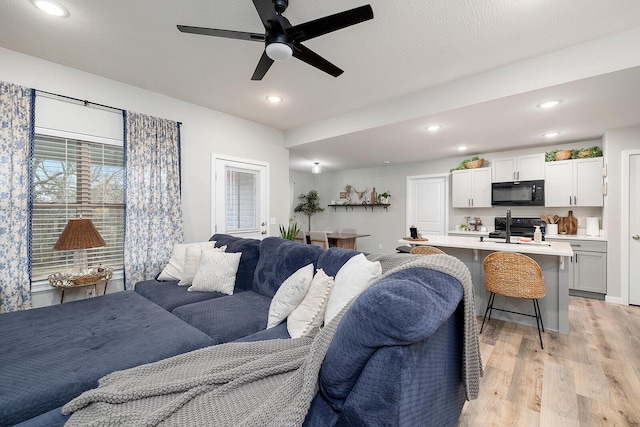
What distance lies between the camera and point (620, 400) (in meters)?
1.91

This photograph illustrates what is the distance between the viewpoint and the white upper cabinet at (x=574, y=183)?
14.1ft

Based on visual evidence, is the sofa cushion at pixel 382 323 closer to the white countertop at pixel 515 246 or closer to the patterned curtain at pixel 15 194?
the white countertop at pixel 515 246

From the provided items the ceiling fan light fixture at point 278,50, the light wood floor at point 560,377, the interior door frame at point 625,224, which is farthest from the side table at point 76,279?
the interior door frame at point 625,224

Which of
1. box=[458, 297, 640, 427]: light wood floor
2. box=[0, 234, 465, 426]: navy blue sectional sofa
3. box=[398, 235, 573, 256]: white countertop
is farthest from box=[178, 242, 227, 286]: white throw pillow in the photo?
box=[458, 297, 640, 427]: light wood floor

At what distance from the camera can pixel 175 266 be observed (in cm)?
314

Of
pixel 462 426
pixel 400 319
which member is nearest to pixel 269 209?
pixel 462 426

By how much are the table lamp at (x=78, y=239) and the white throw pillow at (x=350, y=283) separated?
2.42 meters

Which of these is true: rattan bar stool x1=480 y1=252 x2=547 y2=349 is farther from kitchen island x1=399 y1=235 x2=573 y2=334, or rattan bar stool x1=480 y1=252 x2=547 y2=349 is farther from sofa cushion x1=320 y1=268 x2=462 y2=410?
sofa cushion x1=320 y1=268 x2=462 y2=410

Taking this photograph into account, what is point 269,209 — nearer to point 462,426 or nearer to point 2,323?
point 2,323

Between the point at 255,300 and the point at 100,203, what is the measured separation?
2.11 meters

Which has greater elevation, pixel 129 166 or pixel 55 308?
pixel 129 166

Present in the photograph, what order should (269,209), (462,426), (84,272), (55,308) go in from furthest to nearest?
1. (269,209)
2. (84,272)
3. (55,308)
4. (462,426)

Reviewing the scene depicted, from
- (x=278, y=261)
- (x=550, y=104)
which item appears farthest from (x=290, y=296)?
(x=550, y=104)

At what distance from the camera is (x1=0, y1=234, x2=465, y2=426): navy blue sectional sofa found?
35.2 inches
